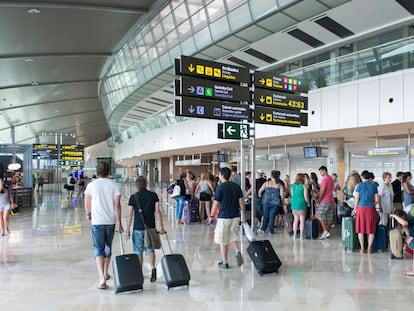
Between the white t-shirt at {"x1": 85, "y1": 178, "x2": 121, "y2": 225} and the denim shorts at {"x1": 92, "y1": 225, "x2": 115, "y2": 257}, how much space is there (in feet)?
0.24

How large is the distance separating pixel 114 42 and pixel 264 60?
8.94 meters

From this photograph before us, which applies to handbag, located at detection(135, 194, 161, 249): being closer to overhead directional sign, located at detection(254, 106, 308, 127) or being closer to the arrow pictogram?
the arrow pictogram

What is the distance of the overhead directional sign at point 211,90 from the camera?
8.30 m

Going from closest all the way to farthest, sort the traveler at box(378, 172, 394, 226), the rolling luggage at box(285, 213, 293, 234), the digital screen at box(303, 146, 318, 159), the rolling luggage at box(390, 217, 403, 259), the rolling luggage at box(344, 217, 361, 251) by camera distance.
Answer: the rolling luggage at box(390, 217, 403, 259) < the rolling luggage at box(344, 217, 361, 251) < the traveler at box(378, 172, 394, 226) < the rolling luggage at box(285, 213, 293, 234) < the digital screen at box(303, 146, 318, 159)

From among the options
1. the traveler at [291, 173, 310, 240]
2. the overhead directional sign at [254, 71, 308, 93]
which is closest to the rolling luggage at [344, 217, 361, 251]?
the traveler at [291, 173, 310, 240]

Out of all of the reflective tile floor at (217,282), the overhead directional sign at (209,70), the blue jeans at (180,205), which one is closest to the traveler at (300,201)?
the reflective tile floor at (217,282)

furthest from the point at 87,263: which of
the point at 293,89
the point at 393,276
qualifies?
the point at 293,89

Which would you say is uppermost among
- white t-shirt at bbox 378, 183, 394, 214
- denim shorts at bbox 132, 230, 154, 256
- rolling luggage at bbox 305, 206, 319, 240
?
white t-shirt at bbox 378, 183, 394, 214

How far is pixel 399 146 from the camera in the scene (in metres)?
18.5

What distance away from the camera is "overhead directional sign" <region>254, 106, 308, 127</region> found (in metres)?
9.80

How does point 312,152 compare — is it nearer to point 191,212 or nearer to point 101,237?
point 191,212

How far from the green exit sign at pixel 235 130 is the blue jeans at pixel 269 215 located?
8.82 ft

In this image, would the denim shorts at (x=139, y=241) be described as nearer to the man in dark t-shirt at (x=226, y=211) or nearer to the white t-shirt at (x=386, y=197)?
the man in dark t-shirt at (x=226, y=211)

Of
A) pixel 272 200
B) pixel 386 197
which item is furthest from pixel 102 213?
pixel 386 197
